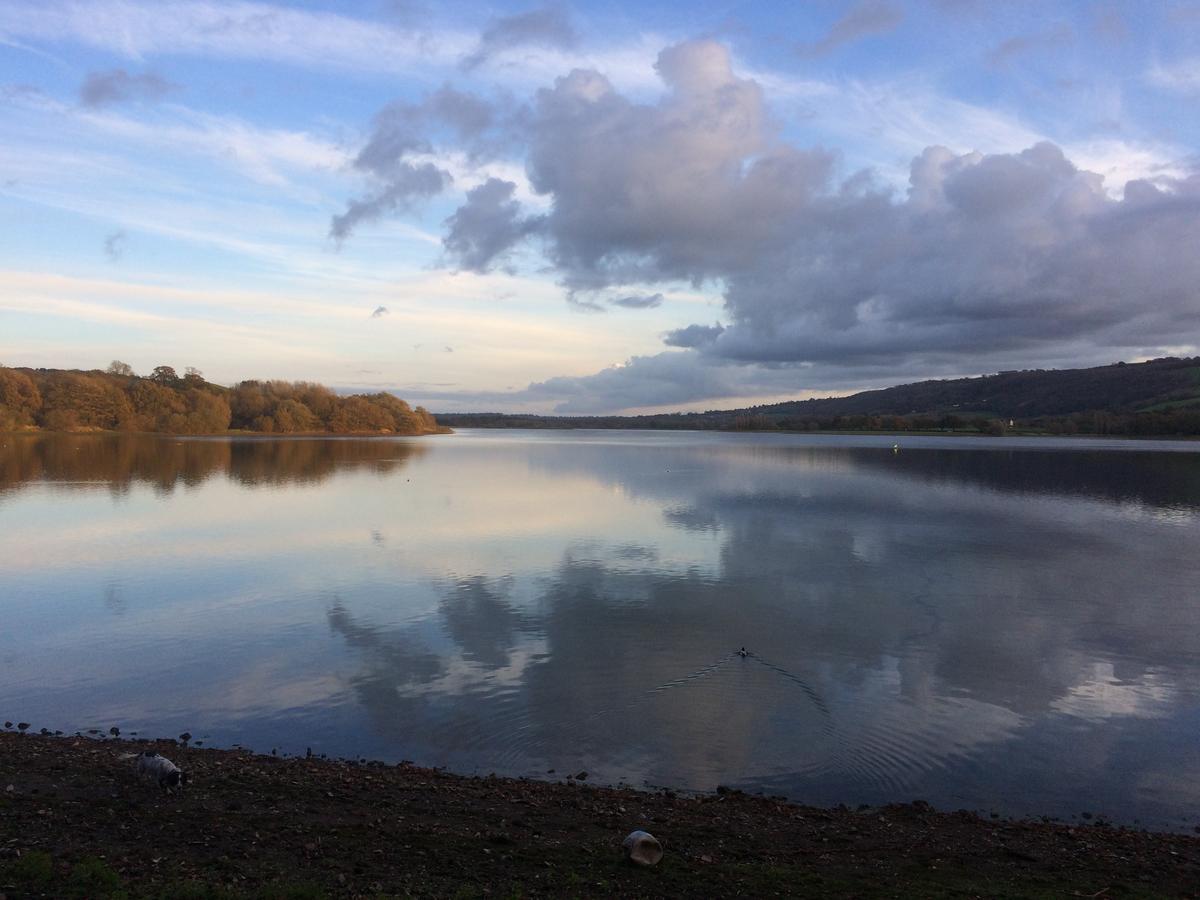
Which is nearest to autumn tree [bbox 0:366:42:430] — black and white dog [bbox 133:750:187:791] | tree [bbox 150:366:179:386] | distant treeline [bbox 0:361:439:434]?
distant treeline [bbox 0:361:439:434]

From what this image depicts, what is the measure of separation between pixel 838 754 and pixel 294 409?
5473 inches

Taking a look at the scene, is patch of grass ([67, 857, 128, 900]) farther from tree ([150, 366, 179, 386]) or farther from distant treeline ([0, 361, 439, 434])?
tree ([150, 366, 179, 386])

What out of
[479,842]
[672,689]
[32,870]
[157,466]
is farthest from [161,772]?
[157,466]

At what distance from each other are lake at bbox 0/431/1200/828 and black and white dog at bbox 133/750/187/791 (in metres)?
2.04

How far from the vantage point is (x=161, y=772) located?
6723 millimetres

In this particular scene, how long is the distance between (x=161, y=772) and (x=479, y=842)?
10.2ft

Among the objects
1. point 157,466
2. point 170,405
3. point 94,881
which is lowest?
point 94,881

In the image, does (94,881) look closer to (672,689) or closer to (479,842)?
(479,842)

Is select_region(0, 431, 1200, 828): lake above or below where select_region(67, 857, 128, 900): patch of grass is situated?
below

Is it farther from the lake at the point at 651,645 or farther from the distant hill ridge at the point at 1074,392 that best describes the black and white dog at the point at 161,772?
the distant hill ridge at the point at 1074,392

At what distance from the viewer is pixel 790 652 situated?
12.5 meters

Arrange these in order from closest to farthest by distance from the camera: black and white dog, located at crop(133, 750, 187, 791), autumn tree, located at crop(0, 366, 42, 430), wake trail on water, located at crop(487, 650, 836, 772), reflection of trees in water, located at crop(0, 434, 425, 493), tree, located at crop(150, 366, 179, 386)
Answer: black and white dog, located at crop(133, 750, 187, 791) → wake trail on water, located at crop(487, 650, 836, 772) → reflection of trees in water, located at crop(0, 434, 425, 493) → autumn tree, located at crop(0, 366, 42, 430) → tree, located at crop(150, 366, 179, 386)

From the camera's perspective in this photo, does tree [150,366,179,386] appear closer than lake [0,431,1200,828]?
No

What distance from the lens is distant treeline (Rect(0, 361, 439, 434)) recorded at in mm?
106312
